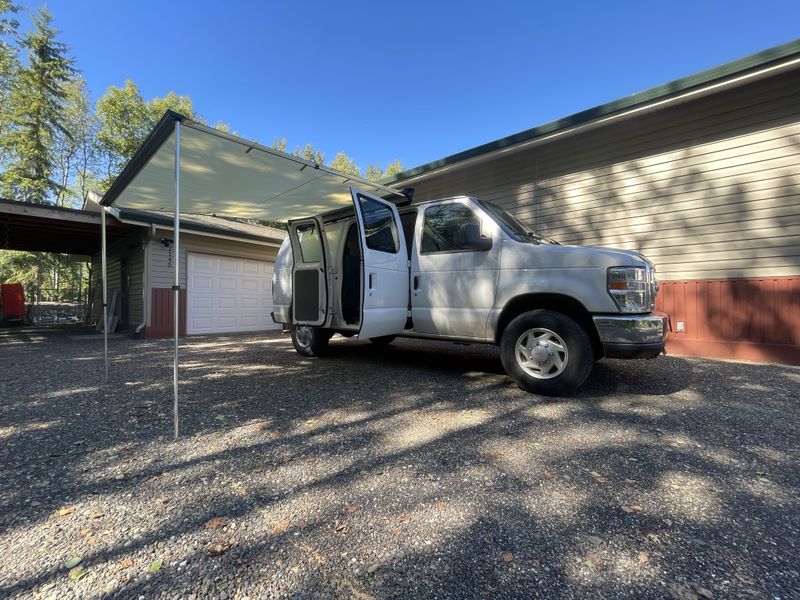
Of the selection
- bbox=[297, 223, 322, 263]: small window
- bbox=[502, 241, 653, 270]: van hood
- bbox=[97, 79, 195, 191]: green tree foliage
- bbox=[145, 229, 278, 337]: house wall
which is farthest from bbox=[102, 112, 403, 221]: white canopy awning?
bbox=[97, 79, 195, 191]: green tree foliage

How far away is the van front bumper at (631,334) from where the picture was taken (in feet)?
11.4

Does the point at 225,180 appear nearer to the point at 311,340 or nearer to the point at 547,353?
the point at 311,340

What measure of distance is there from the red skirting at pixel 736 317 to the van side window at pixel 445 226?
4.15m

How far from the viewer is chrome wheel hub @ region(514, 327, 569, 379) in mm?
3787

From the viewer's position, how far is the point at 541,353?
384 centimetres

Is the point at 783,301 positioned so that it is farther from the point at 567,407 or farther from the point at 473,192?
the point at 473,192

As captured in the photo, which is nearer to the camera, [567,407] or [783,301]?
[567,407]

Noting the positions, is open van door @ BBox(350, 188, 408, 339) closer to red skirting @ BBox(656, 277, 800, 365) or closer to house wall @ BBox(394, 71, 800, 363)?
house wall @ BBox(394, 71, 800, 363)

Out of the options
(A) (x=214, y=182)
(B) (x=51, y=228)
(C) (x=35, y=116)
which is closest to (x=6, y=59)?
(C) (x=35, y=116)

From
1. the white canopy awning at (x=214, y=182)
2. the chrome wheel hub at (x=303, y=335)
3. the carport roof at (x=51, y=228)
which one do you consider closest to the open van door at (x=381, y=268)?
the white canopy awning at (x=214, y=182)

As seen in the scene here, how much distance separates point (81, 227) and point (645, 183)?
42.4 feet

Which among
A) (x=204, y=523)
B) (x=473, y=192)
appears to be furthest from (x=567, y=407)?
(x=473, y=192)

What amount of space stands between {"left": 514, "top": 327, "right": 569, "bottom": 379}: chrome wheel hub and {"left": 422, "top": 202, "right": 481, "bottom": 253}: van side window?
4.27ft

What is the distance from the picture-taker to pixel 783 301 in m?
5.36
